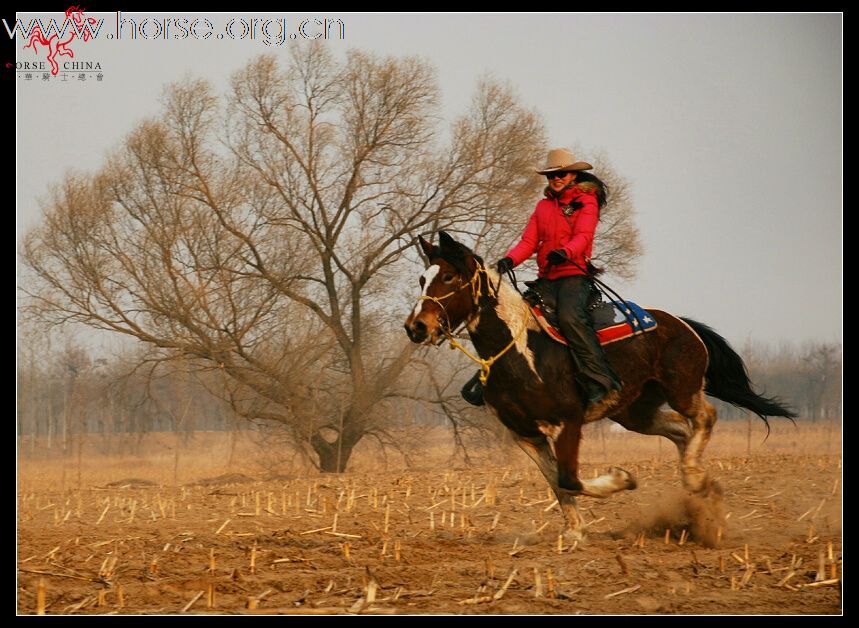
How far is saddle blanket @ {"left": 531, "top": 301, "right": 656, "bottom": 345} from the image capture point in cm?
883

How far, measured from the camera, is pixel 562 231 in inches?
359

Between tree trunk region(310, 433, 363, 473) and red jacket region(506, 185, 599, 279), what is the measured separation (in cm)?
1813

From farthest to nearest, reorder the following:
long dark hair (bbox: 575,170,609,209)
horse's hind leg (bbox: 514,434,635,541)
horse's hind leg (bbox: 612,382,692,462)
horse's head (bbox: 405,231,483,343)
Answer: horse's hind leg (bbox: 612,382,692,462) → long dark hair (bbox: 575,170,609,209) → horse's hind leg (bbox: 514,434,635,541) → horse's head (bbox: 405,231,483,343)

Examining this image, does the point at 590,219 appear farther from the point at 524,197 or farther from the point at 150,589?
the point at 524,197

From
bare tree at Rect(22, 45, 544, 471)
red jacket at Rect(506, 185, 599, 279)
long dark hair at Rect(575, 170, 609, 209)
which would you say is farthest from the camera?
bare tree at Rect(22, 45, 544, 471)

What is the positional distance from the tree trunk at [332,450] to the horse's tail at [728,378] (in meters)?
17.3

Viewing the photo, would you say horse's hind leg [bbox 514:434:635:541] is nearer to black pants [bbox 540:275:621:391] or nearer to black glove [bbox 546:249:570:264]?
black pants [bbox 540:275:621:391]

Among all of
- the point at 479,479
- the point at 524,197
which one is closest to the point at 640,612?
the point at 479,479

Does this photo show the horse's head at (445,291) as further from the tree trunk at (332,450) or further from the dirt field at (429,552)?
the tree trunk at (332,450)

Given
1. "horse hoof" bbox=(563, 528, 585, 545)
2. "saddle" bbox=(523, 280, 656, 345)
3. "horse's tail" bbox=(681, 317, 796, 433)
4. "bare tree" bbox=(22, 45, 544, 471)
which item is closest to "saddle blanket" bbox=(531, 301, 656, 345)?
"saddle" bbox=(523, 280, 656, 345)

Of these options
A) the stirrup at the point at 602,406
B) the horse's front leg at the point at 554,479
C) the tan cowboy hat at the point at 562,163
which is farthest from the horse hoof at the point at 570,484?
the tan cowboy hat at the point at 562,163

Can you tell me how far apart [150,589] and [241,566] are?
3.42ft

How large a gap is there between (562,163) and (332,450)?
19.0 metres

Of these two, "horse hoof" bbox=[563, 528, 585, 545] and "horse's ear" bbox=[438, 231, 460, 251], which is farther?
"horse hoof" bbox=[563, 528, 585, 545]
